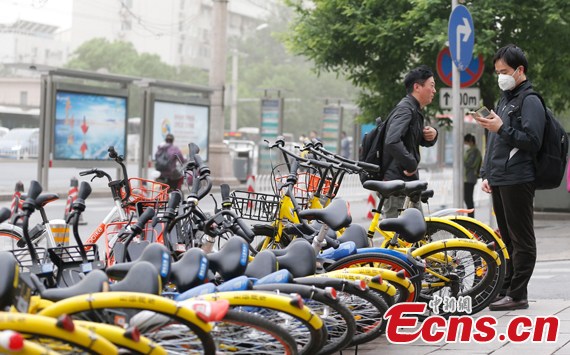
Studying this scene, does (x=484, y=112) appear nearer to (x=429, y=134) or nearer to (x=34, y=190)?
(x=429, y=134)

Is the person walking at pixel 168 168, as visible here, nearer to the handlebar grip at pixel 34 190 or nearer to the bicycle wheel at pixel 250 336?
the handlebar grip at pixel 34 190

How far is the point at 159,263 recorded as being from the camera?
197 inches

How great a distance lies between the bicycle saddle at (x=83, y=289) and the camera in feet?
15.1

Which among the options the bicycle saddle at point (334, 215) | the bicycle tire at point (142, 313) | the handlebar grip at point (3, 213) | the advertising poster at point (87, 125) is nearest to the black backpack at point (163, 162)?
the advertising poster at point (87, 125)

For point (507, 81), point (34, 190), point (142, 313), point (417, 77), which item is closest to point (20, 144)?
point (417, 77)

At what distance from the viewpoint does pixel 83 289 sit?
15.3 ft

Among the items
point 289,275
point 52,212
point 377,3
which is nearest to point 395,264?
point 289,275

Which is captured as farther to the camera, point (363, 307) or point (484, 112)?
point (484, 112)

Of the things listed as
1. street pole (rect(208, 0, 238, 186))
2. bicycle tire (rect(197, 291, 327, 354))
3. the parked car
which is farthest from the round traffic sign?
the parked car

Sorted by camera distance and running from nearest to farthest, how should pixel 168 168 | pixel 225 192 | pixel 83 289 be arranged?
1. pixel 83 289
2. pixel 225 192
3. pixel 168 168

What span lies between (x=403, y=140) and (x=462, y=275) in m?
1.29

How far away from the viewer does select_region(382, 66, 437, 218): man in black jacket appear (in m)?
7.82

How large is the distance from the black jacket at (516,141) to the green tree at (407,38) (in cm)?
1014

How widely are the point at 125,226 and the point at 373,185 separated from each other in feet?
5.34
